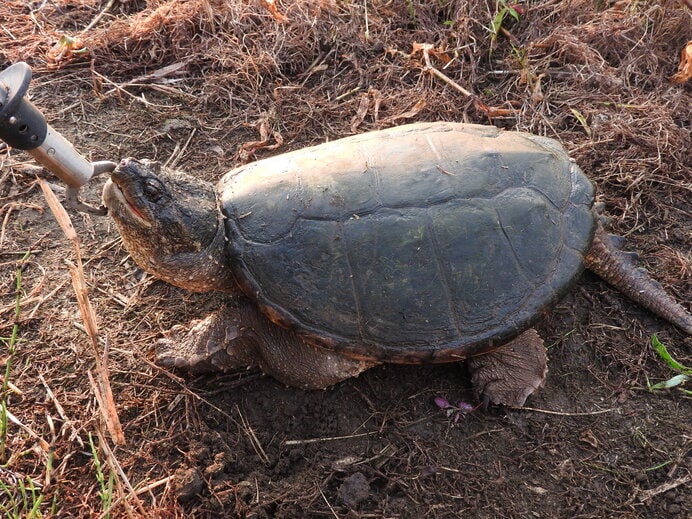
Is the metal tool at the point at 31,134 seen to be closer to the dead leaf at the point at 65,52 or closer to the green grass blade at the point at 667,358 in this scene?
the dead leaf at the point at 65,52

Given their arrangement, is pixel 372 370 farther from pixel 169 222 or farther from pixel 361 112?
pixel 361 112

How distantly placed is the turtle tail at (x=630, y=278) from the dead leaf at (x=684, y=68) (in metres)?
1.72

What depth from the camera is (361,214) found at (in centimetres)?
211

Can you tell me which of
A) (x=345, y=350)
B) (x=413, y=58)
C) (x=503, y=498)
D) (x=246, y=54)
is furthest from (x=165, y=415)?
(x=413, y=58)

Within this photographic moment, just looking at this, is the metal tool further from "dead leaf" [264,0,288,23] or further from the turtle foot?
"dead leaf" [264,0,288,23]

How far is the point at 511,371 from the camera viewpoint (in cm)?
238

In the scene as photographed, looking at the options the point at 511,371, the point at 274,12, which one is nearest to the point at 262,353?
the point at 511,371

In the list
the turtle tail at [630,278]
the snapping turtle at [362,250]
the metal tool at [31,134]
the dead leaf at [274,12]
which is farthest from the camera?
the dead leaf at [274,12]

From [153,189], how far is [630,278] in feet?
7.88


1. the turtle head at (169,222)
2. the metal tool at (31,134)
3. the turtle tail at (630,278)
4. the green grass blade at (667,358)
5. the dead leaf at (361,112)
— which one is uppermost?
the metal tool at (31,134)

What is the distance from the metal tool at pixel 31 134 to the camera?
1405 mm

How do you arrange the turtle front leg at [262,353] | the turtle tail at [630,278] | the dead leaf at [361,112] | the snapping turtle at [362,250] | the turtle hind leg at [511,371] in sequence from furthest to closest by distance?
the dead leaf at [361,112] < the turtle tail at [630,278] < the turtle hind leg at [511,371] < the turtle front leg at [262,353] < the snapping turtle at [362,250]

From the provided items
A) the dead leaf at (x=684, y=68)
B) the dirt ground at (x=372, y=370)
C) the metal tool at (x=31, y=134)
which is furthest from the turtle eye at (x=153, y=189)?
the dead leaf at (x=684, y=68)

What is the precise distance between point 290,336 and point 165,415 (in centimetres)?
70
